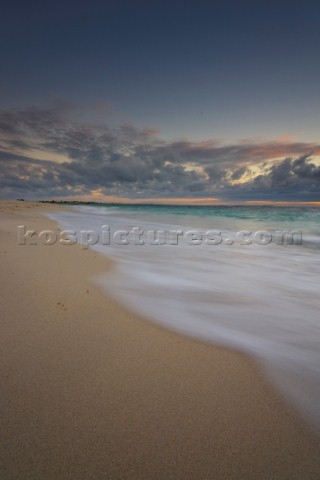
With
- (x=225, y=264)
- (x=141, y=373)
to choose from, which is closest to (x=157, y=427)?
(x=141, y=373)

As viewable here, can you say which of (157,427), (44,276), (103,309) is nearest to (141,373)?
(157,427)

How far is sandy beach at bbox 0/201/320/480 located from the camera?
127cm

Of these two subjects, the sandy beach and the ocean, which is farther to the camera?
the ocean

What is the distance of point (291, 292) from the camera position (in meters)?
4.52

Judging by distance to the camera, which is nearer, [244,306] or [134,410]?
[134,410]

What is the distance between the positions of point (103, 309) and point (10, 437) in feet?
5.76

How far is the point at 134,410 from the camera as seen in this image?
157 centimetres

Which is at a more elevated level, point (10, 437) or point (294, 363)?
point (10, 437)

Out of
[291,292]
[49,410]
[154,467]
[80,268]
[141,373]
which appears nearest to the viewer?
[154,467]

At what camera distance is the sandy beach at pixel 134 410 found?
1.27 metres

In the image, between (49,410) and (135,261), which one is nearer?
(49,410)

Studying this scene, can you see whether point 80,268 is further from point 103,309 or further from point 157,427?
point 157,427

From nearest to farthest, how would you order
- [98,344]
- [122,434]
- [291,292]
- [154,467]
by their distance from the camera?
[154,467]
[122,434]
[98,344]
[291,292]

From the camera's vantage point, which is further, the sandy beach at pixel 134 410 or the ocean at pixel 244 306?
the ocean at pixel 244 306
